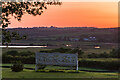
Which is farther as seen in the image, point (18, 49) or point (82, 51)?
point (18, 49)

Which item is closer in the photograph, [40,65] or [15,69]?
[15,69]

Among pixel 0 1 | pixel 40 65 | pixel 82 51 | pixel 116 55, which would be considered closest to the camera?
pixel 0 1

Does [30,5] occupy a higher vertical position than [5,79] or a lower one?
higher

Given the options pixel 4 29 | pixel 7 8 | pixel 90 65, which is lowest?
pixel 90 65

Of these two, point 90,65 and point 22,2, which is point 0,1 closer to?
point 22,2

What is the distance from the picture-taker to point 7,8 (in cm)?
845

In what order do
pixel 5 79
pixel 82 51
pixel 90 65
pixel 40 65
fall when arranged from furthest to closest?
1. pixel 82 51
2. pixel 90 65
3. pixel 40 65
4. pixel 5 79

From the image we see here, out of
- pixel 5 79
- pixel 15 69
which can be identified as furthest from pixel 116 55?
pixel 5 79

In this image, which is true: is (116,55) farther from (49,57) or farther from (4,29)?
(4,29)

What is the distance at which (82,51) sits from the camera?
26.5 meters

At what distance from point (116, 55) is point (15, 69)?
13.1m

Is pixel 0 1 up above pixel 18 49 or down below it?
above

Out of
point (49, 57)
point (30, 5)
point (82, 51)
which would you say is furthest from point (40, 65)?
point (82, 51)

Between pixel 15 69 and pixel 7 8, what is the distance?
680cm
